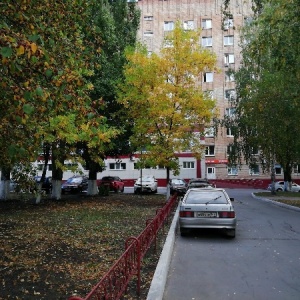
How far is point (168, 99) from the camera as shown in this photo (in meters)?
20.4

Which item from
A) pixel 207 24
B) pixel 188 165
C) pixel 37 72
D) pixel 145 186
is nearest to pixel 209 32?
pixel 207 24

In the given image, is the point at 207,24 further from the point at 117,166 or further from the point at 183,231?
the point at 183,231

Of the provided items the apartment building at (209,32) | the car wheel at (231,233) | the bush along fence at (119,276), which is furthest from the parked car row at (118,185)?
the bush along fence at (119,276)

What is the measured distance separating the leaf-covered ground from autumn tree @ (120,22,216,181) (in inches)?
267

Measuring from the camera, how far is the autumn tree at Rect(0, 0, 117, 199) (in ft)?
13.5

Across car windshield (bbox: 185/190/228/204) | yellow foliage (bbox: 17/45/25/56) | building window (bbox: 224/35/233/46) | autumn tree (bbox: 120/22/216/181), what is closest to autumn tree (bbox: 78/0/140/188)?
autumn tree (bbox: 120/22/216/181)

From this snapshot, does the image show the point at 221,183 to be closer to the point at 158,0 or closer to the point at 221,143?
the point at 221,143

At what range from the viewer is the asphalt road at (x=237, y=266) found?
5.94m

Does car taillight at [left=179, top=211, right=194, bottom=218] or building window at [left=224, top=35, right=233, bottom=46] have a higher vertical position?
building window at [left=224, top=35, right=233, bottom=46]

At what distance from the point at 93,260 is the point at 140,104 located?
45.1 ft

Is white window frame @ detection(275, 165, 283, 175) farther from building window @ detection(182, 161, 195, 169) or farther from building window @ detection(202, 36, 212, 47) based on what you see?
building window @ detection(202, 36, 212, 47)

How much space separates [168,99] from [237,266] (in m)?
13.9

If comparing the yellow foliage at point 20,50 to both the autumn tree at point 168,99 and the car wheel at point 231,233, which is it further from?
the autumn tree at point 168,99

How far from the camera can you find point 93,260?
774 cm
